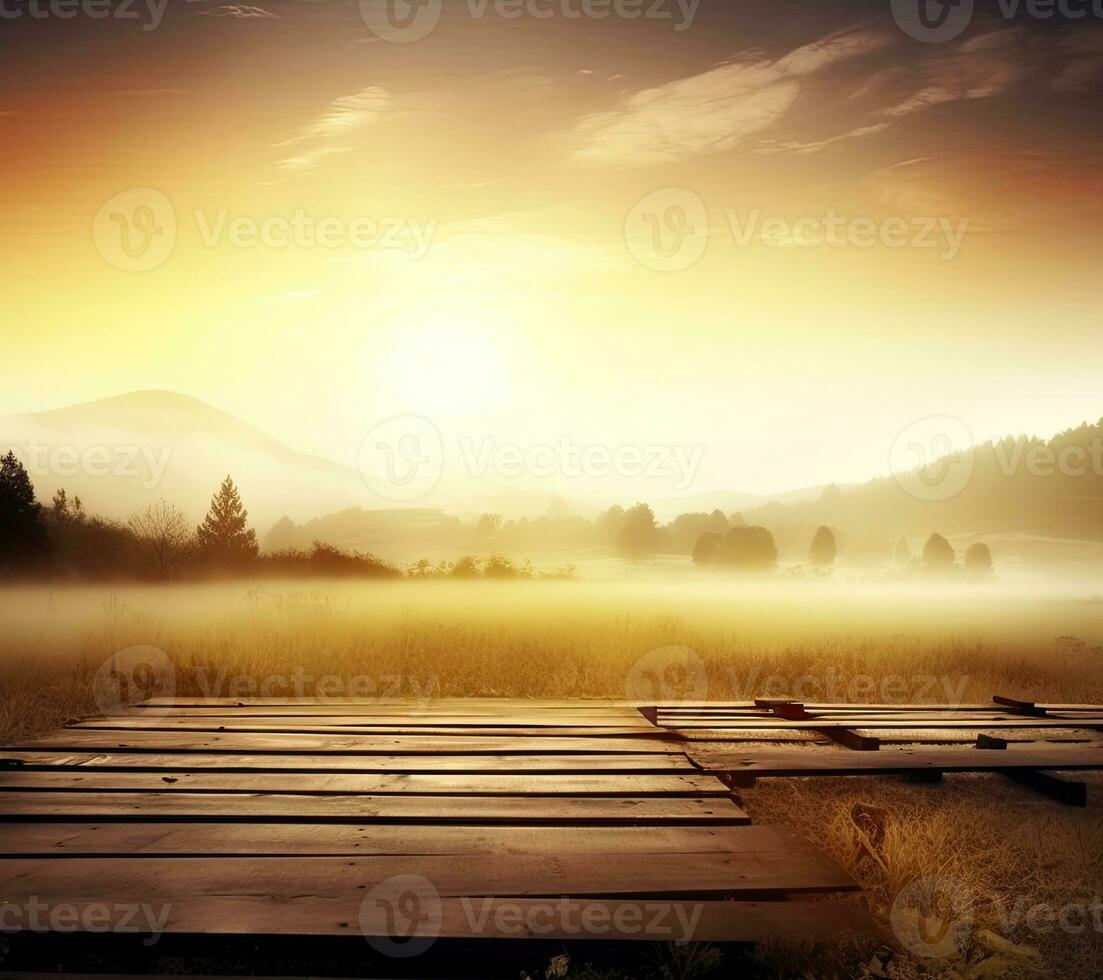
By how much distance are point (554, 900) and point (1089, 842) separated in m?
3.17

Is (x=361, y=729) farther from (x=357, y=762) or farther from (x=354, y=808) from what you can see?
(x=354, y=808)

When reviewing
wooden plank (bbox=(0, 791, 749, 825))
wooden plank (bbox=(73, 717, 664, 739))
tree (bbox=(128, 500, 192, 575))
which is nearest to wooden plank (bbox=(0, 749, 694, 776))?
wooden plank (bbox=(0, 791, 749, 825))

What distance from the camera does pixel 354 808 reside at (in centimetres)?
339

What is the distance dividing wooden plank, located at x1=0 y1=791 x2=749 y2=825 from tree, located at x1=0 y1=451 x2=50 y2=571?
33.6 meters

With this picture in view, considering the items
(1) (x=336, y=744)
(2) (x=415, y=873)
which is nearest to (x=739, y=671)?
(1) (x=336, y=744)

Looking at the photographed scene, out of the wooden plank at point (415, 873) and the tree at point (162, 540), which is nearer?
the wooden plank at point (415, 873)

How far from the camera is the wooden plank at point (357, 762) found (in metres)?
4.04

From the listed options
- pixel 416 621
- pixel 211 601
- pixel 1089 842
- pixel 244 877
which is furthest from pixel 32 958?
pixel 211 601

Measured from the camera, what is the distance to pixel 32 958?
254cm

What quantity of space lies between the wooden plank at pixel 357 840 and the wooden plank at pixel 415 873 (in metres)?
0.06

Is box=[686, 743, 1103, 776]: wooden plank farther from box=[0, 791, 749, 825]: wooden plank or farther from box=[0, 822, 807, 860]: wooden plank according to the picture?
box=[0, 822, 807, 860]: wooden plank

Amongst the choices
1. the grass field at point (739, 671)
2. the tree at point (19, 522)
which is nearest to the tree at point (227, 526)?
the tree at point (19, 522)

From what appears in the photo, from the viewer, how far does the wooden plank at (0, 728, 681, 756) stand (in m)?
4.42

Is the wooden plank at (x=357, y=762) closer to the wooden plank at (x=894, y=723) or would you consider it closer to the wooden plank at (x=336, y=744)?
the wooden plank at (x=336, y=744)
